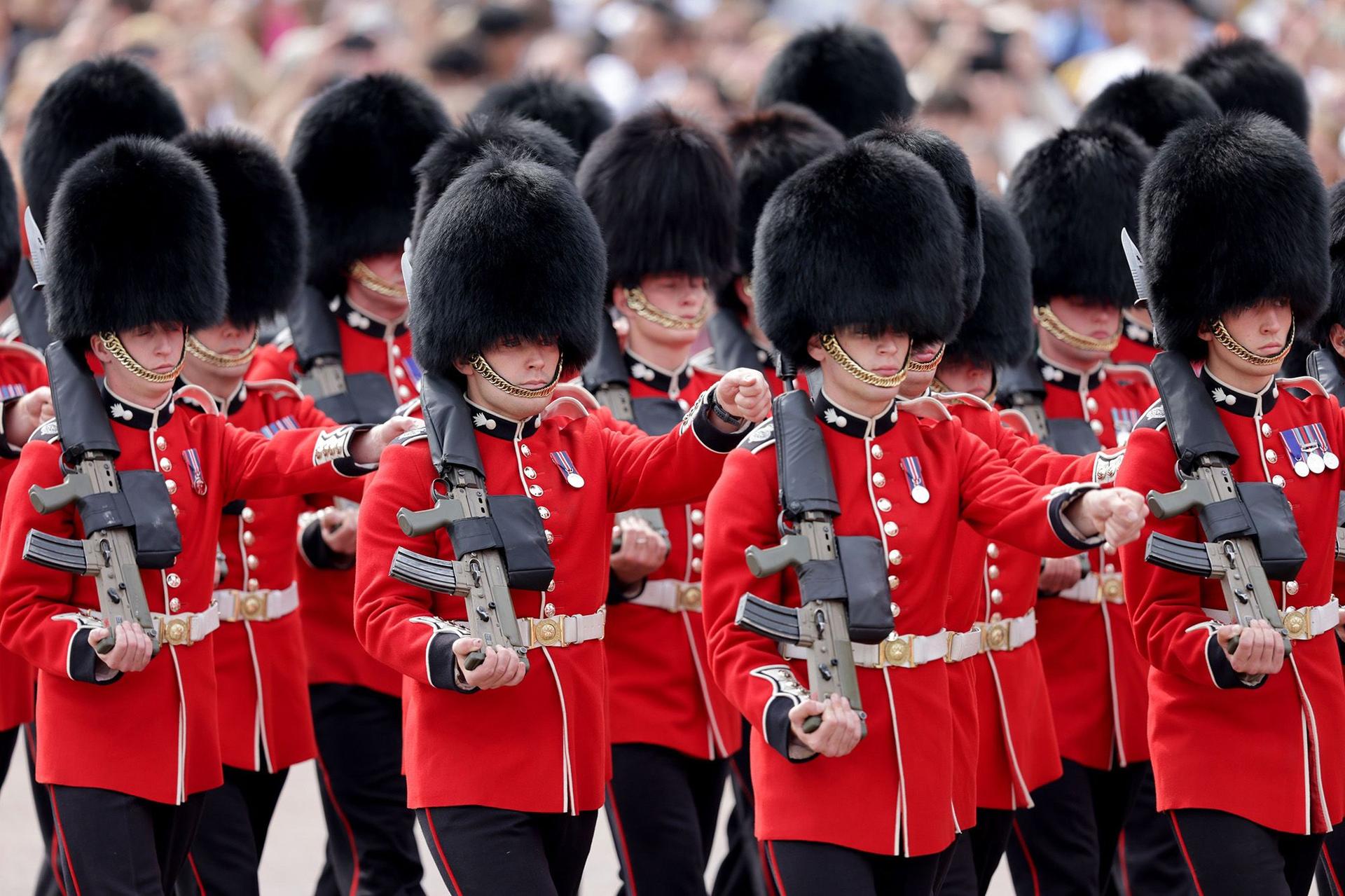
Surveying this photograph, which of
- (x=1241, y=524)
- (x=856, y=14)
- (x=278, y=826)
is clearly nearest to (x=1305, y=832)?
(x=1241, y=524)

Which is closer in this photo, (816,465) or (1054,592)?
(816,465)

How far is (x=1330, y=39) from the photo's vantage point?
29.1ft

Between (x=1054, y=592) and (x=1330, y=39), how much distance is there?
5.00 m

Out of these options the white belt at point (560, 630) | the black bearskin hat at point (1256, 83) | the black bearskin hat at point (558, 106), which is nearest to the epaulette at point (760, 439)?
the white belt at point (560, 630)

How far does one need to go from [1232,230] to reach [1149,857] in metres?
1.55

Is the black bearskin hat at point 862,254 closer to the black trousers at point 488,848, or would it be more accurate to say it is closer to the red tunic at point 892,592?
the red tunic at point 892,592

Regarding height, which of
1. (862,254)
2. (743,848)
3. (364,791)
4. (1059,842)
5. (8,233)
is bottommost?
(743,848)

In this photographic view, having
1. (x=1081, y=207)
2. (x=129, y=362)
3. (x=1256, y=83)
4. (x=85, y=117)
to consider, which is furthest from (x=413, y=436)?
(x=1256, y=83)

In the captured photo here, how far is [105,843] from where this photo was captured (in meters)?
3.79

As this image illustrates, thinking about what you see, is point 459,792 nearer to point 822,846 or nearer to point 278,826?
point 822,846

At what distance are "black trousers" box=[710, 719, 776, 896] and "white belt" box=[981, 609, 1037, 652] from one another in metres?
0.65

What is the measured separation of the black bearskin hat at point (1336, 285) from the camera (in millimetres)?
4270

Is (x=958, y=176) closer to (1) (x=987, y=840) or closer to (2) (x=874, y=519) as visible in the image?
(2) (x=874, y=519)

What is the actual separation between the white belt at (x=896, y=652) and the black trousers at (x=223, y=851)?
140 centimetres
